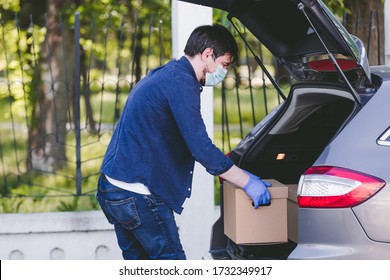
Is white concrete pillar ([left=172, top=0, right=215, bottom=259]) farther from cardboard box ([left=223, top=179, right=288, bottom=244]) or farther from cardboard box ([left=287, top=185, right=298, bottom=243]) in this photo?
cardboard box ([left=223, top=179, right=288, bottom=244])

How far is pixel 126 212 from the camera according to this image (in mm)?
4172

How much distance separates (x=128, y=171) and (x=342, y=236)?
110 centimetres

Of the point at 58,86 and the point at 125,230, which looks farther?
the point at 58,86

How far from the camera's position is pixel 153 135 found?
4.15 m

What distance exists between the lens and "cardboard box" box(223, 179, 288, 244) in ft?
13.8

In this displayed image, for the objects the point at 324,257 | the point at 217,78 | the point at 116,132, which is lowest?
the point at 324,257

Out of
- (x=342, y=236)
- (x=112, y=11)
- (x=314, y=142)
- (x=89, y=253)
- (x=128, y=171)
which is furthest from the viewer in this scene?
(x=112, y=11)

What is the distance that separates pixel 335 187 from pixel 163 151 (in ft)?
3.01

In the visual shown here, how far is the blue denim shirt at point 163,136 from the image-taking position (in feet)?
13.3

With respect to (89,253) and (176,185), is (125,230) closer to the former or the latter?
(176,185)

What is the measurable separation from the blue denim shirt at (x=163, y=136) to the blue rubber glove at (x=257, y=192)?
143 millimetres

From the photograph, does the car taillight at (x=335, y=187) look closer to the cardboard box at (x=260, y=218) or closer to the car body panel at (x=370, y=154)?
the car body panel at (x=370, y=154)
